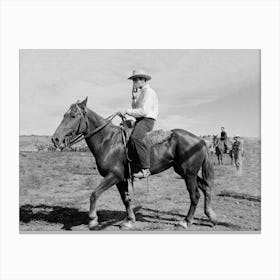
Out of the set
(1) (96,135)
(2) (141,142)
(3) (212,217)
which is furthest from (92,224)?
(3) (212,217)

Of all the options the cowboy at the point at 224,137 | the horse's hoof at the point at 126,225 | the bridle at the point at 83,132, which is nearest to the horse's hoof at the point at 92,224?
the horse's hoof at the point at 126,225

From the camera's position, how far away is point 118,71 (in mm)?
6121

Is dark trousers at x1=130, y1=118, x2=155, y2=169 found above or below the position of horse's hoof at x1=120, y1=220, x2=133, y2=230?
above

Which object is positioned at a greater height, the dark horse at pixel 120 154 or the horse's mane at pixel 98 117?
the horse's mane at pixel 98 117

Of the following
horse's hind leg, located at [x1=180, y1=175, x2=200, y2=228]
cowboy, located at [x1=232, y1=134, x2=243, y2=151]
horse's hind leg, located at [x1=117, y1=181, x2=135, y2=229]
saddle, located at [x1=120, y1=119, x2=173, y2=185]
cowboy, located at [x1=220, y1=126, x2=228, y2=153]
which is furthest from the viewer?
cowboy, located at [x1=220, y1=126, x2=228, y2=153]

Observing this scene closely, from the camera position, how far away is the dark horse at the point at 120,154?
15.9 feet

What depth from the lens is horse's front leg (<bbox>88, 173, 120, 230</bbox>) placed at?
481 centimetres

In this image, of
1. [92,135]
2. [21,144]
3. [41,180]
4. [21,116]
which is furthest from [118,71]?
[41,180]

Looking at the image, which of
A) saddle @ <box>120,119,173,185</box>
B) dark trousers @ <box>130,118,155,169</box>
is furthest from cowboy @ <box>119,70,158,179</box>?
saddle @ <box>120,119,173,185</box>

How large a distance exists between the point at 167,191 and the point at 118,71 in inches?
117

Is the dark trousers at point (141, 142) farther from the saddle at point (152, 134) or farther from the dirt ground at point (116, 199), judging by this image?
the dirt ground at point (116, 199)

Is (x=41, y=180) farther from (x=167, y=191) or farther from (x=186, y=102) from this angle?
(x=186, y=102)

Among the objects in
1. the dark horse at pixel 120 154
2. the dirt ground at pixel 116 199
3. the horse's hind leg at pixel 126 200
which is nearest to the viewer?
the dark horse at pixel 120 154

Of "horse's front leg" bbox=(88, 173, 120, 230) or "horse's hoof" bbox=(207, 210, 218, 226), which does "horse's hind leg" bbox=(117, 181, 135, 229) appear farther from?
"horse's hoof" bbox=(207, 210, 218, 226)
